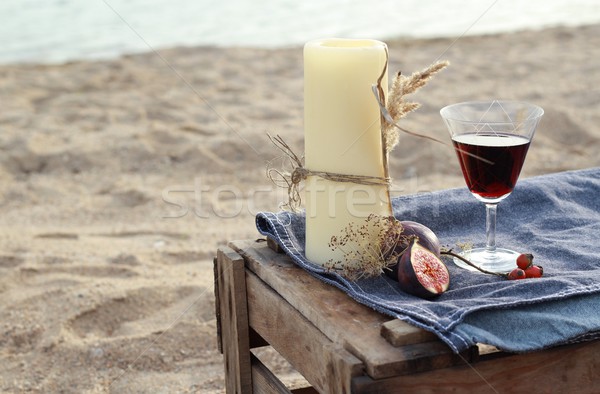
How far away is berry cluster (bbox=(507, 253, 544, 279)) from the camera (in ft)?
5.64

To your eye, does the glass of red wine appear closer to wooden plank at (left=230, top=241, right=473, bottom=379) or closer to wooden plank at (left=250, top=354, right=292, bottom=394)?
wooden plank at (left=230, top=241, right=473, bottom=379)

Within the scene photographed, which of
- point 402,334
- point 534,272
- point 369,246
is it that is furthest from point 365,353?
point 534,272

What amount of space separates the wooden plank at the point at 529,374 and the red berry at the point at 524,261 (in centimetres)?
22

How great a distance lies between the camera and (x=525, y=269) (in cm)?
175

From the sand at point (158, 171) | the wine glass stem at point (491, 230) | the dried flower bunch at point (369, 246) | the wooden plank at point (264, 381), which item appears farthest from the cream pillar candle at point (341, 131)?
the sand at point (158, 171)

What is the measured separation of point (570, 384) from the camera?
1634 mm

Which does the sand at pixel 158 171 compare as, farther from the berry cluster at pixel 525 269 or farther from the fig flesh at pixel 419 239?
the berry cluster at pixel 525 269

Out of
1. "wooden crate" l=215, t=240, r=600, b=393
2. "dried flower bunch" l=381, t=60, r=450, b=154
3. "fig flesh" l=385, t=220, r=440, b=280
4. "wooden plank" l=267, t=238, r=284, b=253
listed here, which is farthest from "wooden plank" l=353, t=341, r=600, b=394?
"wooden plank" l=267, t=238, r=284, b=253

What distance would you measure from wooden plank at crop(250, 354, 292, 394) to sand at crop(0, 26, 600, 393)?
0.73 meters

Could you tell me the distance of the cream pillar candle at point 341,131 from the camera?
68.3 inches

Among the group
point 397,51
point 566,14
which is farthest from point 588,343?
point 566,14

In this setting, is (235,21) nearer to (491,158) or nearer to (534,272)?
(491,158)

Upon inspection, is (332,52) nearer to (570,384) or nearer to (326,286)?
(326,286)

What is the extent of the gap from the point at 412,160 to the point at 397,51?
12.0 ft
